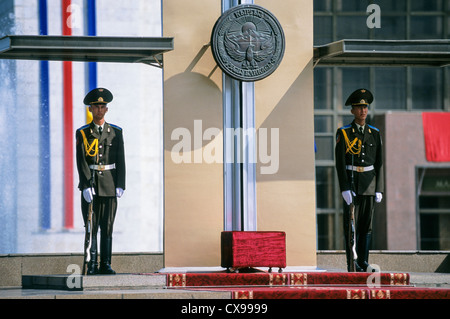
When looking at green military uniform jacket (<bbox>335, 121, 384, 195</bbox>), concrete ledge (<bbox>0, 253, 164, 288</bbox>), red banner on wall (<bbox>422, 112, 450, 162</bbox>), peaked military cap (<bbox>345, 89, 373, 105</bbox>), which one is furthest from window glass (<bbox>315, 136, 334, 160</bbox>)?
peaked military cap (<bbox>345, 89, 373, 105</bbox>)

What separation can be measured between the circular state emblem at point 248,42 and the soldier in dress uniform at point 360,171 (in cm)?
110

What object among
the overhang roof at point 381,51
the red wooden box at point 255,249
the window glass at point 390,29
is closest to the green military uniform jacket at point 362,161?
the overhang roof at point 381,51

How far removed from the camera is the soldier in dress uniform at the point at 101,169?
1098 cm

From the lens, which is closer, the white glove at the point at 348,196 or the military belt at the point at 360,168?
the white glove at the point at 348,196

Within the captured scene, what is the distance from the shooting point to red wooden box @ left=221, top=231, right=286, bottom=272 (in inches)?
413

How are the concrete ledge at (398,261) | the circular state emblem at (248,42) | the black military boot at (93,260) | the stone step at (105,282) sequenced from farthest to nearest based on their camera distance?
1. the concrete ledge at (398,261)
2. the circular state emblem at (248,42)
3. the black military boot at (93,260)
4. the stone step at (105,282)

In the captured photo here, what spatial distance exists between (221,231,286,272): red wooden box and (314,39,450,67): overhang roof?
251 cm

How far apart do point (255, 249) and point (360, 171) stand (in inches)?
65.1

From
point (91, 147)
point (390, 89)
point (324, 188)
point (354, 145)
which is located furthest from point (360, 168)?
point (390, 89)

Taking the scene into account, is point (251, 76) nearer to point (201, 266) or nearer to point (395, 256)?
point (201, 266)

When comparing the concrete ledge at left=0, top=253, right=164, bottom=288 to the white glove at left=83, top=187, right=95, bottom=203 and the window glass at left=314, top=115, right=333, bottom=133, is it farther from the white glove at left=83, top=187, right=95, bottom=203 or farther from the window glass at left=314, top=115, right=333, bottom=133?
the window glass at left=314, top=115, right=333, bottom=133

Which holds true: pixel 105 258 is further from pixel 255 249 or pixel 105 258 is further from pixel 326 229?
pixel 326 229

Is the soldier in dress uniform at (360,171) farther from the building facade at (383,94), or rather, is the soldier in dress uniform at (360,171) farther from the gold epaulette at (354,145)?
the building facade at (383,94)
